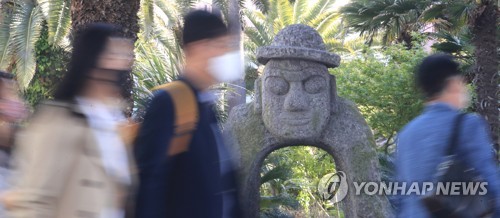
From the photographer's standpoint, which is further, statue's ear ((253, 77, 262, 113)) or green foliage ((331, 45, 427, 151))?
green foliage ((331, 45, 427, 151))

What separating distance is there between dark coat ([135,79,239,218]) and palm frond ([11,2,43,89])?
53.1 feet

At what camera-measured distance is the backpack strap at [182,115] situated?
11.6 ft

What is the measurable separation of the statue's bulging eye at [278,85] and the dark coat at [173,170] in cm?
664

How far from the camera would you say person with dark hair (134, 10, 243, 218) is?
3.50 metres

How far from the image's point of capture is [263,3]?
26.9m

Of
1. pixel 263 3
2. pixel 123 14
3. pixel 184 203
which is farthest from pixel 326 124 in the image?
pixel 263 3

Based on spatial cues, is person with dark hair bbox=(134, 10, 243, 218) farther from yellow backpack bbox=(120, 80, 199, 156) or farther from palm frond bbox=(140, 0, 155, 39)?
palm frond bbox=(140, 0, 155, 39)

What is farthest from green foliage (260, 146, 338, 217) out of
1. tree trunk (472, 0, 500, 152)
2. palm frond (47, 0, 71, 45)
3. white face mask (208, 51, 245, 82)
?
white face mask (208, 51, 245, 82)

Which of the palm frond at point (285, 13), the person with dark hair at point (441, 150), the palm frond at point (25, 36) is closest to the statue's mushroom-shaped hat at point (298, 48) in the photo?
the person with dark hair at point (441, 150)

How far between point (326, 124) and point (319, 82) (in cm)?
54

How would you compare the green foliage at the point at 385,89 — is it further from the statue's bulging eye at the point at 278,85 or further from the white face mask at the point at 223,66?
the white face mask at the point at 223,66

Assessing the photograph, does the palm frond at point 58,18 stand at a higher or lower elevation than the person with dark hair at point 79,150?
higher

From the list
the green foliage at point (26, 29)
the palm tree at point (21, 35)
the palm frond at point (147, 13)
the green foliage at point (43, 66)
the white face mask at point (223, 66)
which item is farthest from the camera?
the green foliage at point (43, 66)

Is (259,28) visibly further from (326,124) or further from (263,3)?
(326,124)
